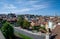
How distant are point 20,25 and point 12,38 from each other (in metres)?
11.2

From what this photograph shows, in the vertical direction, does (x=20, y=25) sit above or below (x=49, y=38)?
below

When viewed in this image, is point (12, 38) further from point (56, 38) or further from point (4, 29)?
point (56, 38)

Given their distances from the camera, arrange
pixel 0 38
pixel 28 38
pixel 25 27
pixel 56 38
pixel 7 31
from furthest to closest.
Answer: pixel 25 27, pixel 28 38, pixel 7 31, pixel 0 38, pixel 56 38

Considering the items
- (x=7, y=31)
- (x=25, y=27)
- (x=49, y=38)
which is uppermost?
(x=49, y=38)

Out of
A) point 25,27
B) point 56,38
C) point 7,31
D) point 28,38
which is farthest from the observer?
point 25,27

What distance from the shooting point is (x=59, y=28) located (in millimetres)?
7777

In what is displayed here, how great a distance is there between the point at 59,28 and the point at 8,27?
269 inches

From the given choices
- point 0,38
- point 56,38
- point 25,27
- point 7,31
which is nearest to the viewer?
point 56,38

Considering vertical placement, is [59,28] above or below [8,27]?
above

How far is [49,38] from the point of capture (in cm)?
711

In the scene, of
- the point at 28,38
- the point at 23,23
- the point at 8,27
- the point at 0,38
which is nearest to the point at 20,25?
the point at 23,23

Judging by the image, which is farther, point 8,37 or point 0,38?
point 8,37

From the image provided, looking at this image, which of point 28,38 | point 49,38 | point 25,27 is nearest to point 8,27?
point 28,38

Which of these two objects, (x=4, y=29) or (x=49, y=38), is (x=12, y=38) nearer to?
(x=4, y=29)
